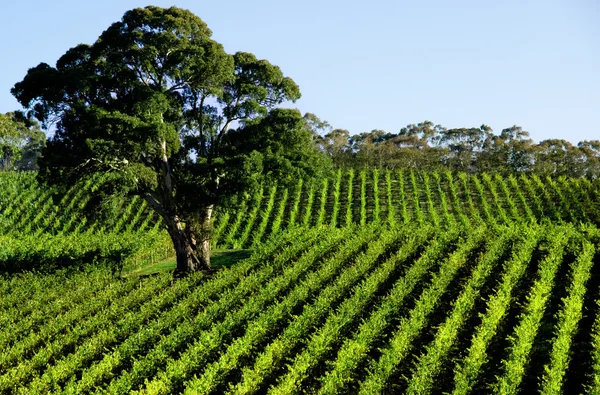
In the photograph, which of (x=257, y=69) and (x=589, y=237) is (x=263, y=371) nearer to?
(x=257, y=69)

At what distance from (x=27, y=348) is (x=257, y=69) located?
14.9 m

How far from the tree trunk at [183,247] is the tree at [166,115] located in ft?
0.15

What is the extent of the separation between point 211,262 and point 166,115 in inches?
312

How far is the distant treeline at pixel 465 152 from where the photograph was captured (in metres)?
74.1

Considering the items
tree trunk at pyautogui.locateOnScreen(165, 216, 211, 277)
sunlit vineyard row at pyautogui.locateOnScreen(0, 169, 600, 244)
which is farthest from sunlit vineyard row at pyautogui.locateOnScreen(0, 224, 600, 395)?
sunlit vineyard row at pyautogui.locateOnScreen(0, 169, 600, 244)

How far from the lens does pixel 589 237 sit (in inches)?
866

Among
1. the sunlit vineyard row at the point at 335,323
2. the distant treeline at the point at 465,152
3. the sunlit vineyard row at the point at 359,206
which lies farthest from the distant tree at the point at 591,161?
the sunlit vineyard row at the point at 335,323

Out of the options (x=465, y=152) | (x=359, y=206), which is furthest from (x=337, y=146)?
(x=359, y=206)

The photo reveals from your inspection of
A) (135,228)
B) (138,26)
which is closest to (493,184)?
(135,228)

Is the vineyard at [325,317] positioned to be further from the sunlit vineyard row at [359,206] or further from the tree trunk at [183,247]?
the sunlit vineyard row at [359,206]

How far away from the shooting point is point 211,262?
81.8ft

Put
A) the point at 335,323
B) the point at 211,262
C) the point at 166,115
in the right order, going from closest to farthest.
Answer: the point at 335,323 → the point at 166,115 → the point at 211,262

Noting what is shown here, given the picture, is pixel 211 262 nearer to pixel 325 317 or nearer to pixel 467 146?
pixel 325 317

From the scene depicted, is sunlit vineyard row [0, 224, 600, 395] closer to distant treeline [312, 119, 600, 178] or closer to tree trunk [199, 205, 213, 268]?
tree trunk [199, 205, 213, 268]
